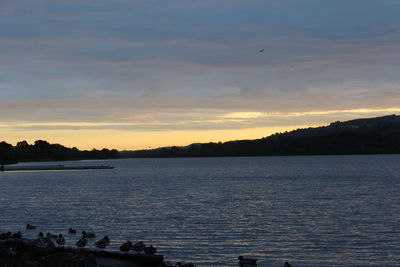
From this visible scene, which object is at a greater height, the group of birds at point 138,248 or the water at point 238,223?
the group of birds at point 138,248

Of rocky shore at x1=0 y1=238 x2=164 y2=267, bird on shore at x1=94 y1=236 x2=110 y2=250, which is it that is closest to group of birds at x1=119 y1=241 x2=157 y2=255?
rocky shore at x1=0 y1=238 x2=164 y2=267

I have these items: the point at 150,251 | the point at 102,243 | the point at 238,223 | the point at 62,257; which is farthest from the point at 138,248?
the point at 238,223

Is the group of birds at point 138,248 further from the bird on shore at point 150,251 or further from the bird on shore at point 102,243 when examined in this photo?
the bird on shore at point 102,243

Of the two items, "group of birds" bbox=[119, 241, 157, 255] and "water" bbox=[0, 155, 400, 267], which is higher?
"group of birds" bbox=[119, 241, 157, 255]

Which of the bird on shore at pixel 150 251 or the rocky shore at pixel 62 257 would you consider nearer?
the rocky shore at pixel 62 257

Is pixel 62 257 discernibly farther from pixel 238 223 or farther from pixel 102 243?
pixel 238 223

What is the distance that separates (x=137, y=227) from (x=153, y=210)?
49.1 feet

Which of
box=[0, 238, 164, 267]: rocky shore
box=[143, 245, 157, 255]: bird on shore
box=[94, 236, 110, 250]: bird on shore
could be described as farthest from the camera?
box=[94, 236, 110, 250]: bird on shore

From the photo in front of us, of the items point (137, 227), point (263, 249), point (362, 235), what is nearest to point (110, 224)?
point (137, 227)

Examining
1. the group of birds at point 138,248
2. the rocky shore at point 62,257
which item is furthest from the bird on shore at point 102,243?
the rocky shore at point 62,257

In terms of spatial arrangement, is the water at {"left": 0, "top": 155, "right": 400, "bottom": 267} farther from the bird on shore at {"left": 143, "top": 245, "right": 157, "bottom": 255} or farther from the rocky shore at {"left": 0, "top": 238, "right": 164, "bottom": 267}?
the rocky shore at {"left": 0, "top": 238, "right": 164, "bottom": 267}

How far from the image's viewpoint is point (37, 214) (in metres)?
66.7

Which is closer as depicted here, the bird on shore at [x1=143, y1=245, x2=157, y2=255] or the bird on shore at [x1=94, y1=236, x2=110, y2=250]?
the bird on shore at [x1=143, y1=245, x2=157, y2=255]

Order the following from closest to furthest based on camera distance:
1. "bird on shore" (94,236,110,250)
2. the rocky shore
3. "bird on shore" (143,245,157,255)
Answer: the rocky shore → "bird on shore" (143,245,157,255) → "bird on shore" (94,236,110,250)
